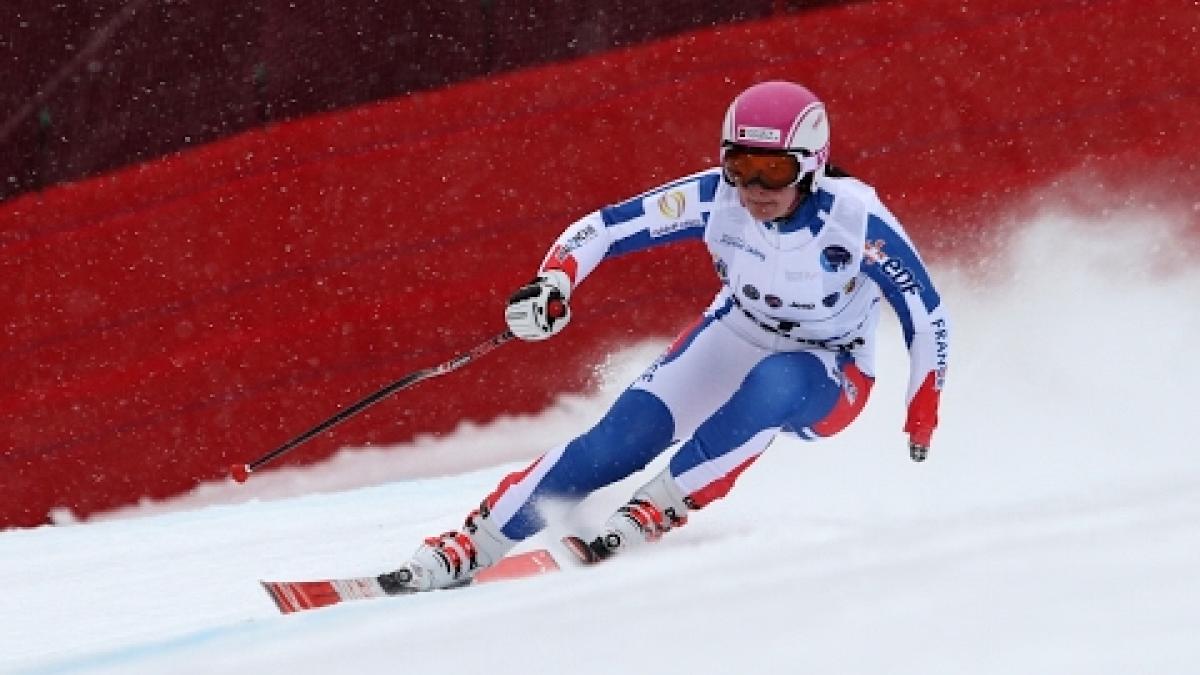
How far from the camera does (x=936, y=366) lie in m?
3.63

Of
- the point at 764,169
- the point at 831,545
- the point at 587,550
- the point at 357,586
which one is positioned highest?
the point at 764,169

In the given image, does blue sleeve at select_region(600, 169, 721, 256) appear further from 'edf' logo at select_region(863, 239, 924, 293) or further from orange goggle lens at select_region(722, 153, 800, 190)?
'edf' logo at select_region(863, 239, 924, 293)

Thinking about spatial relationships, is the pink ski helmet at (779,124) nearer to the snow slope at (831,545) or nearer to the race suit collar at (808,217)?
the race suit collar at (808,217)

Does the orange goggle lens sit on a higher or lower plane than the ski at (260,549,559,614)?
higher

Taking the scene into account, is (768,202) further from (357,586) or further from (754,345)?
(357,586)

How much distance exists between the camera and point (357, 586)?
3518 mm

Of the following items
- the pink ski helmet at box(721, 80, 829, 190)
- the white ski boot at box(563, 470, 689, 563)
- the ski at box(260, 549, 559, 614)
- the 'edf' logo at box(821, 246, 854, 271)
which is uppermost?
the pink ski helmet at box(721, 80, 829, 190)

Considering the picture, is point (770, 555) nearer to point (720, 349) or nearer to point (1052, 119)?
point (720, 349)

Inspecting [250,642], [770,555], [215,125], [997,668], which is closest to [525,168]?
[215,125]

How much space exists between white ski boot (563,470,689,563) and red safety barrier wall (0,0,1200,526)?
2.16 m

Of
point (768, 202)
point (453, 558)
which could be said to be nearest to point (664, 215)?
point (768, 202)

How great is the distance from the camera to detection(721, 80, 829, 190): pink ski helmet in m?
3.34

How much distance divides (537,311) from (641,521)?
0.59m

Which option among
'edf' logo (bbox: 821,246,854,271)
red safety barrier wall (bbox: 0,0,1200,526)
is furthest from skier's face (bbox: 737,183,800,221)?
red safety barrier wall (bbox: 0,0,1200,526)
